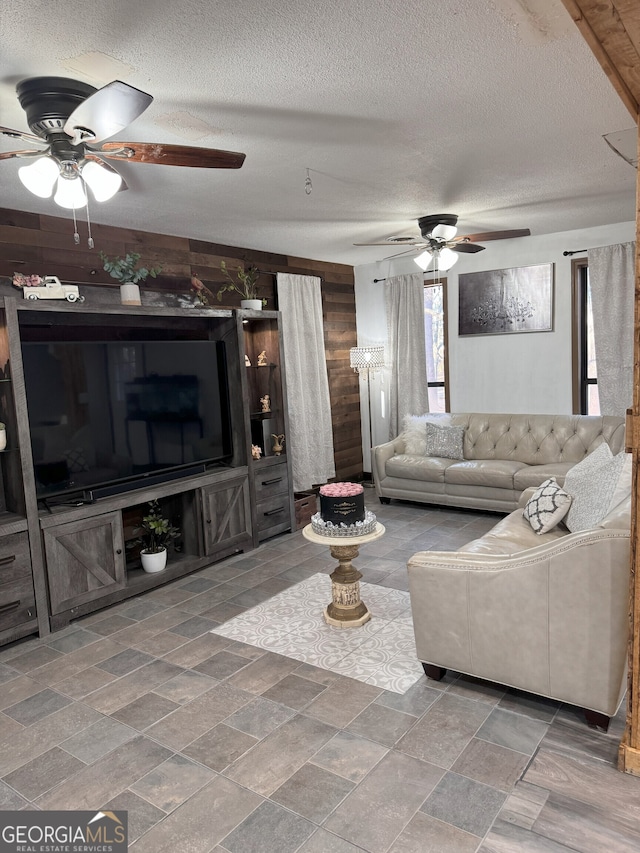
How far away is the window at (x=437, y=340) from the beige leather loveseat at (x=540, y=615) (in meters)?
4.24

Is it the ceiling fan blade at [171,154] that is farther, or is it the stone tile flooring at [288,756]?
the ceiling fan blade at [171,154]

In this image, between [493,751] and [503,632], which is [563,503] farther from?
[493,751]

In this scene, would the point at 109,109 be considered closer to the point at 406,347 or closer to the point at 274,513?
the point at 274,513

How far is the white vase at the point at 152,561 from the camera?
13.6 feet

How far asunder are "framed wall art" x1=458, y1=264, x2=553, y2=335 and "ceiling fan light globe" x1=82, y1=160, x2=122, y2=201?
460 cm

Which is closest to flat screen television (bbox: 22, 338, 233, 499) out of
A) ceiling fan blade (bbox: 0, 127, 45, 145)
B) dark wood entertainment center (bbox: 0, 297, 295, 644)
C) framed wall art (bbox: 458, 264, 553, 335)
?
dark wood entertainment center (bbox: 0, 297, 295, 644)

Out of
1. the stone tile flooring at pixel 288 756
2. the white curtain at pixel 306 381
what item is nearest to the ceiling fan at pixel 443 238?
the white curtain at pixel 306 381

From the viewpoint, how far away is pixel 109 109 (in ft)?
6.09

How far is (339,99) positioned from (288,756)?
2.60 m

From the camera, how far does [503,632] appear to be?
244 cm

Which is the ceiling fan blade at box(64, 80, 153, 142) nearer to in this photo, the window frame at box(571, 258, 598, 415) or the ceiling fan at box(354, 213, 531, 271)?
the ceiling fan at box(354, 213, 531, 271)

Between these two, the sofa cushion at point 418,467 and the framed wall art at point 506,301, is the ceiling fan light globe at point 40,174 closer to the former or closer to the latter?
the sofa cushion at point 418,467

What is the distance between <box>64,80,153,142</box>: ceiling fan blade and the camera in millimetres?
1754

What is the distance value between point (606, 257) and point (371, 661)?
4.36m
